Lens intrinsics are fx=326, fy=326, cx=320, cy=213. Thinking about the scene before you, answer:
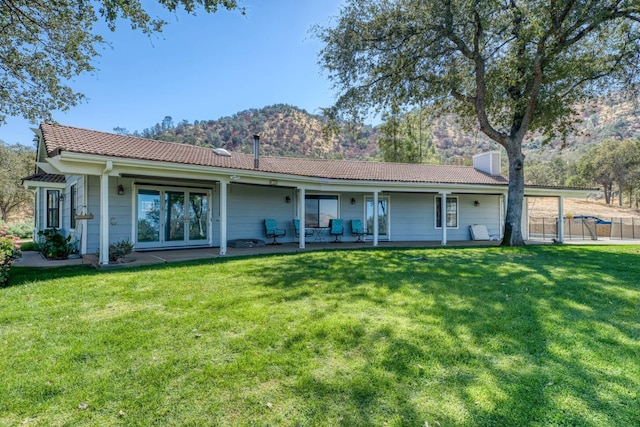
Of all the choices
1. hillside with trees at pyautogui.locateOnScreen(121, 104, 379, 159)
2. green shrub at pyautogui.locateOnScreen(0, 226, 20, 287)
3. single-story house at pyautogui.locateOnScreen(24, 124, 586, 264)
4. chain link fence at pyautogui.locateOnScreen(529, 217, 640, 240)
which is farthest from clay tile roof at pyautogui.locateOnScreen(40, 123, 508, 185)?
hillside with trees at pyautogui.locateOnScreen(121, 104, 379, 159)

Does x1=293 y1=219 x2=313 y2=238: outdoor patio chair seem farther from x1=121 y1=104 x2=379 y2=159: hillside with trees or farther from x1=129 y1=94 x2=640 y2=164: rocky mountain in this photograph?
x1=121 y1=104 x2=379 y2=159: hillside with trees

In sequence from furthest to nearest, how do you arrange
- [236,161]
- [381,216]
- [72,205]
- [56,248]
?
[381,216] → [236,161] → [72,205] → [56,248]

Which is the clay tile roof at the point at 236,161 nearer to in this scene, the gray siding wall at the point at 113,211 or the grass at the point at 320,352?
the gray siding wall at the point at 113,211

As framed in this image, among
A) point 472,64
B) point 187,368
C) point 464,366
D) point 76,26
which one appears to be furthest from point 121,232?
point 472,64

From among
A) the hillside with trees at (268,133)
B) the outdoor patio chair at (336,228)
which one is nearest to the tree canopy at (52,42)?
the outdoor patio chair at (336,228)

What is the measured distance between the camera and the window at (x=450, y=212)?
13.8 meters

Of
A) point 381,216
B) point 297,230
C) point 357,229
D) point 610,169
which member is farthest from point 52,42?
point 610,169

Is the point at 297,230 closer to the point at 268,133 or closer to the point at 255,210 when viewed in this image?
the point at 255,210

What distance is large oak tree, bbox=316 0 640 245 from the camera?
31.7 feet

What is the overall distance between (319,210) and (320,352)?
31.5 ft

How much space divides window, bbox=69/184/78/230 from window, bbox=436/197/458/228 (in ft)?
41.7

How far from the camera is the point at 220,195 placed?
9117 millimetres

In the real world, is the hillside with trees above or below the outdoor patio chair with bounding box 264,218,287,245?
above

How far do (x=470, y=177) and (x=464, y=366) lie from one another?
526 inches
